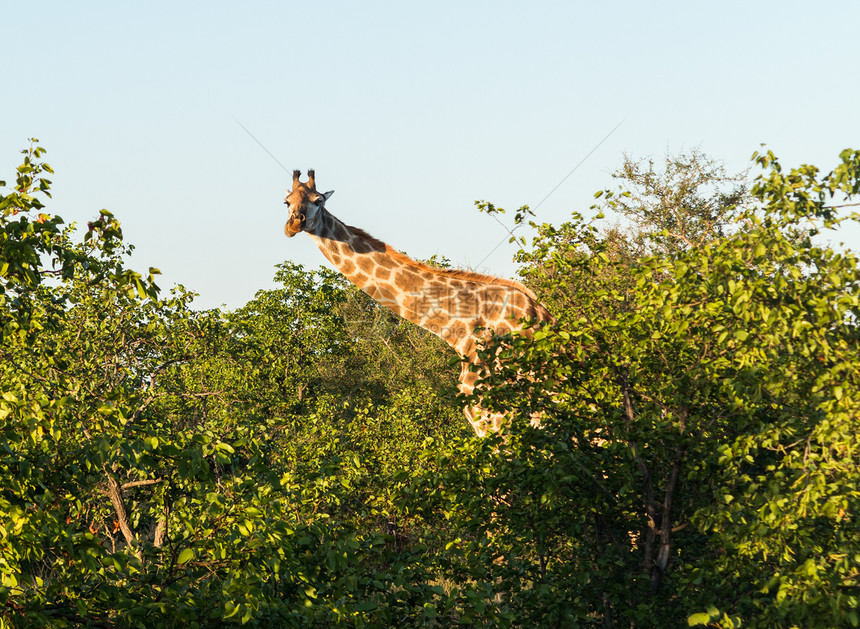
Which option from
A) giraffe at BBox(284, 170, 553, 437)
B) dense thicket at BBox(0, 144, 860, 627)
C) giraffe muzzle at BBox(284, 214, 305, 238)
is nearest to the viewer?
dense thicket at BBox(0, 144, 860, 627)

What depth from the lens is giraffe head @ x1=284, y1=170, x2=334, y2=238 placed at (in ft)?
44.0

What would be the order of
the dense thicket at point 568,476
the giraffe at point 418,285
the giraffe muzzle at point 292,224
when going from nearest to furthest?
1. the dense thicket at point 568,476
2. the giraffe at point 418,285
3. the giraffe muzzle at point 292,224

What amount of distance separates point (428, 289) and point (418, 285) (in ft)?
0.69

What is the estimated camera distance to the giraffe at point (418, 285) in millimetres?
12680

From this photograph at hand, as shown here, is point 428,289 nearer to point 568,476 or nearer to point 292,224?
point 292,224

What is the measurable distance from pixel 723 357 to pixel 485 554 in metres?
Answer: 2.36

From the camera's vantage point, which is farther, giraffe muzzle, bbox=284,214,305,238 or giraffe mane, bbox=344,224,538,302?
giraffe muzzle, bbox=284,214,305,238

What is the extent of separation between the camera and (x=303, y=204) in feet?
44.2

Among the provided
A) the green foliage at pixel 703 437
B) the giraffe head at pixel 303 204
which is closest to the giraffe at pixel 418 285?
the giraffe head at pixel 303 204

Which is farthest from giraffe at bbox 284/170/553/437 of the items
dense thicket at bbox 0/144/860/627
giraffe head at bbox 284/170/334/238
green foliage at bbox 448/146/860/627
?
green foliage at bbox 448/146/860/627

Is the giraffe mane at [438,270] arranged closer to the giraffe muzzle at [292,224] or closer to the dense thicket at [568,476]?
the giraffe muzzle at [292,224]

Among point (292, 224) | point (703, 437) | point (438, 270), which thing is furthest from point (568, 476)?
point (292, 224)

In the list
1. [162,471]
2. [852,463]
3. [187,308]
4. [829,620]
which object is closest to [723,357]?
[852,463]

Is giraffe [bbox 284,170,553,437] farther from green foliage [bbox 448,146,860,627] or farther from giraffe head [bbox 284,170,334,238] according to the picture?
green foliage [bbox 448,146,860,627]
